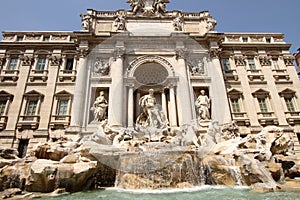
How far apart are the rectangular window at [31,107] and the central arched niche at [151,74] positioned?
366 inches

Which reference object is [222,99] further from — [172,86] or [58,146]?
[58,146]

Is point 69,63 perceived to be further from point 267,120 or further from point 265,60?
point 265,60

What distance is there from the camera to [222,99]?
51.6ft

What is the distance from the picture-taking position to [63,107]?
16.1 m

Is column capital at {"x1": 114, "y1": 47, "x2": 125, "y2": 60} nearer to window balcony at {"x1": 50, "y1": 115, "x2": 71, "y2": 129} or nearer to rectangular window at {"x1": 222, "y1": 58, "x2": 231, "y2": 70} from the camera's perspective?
window balcony at {"x1": 50, "y1": 115, "x2": 71, "y2": 129}

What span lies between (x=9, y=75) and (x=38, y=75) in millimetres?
2601

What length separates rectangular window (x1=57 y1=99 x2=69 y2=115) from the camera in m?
15.9

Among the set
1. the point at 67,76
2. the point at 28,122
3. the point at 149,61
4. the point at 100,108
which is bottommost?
the point at 28,122

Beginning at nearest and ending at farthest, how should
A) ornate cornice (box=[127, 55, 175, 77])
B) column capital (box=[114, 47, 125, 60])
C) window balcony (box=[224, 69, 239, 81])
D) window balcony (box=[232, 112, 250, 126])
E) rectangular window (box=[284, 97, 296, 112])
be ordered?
window balcony (box=[232, 112, 250, 126]), ornate cornice (box=[127, 55, 175, 77]), column capital (box=[114, 47, 125, 60]), rectangular window (box=[284, 97, 296, 112]), window balcony (box=[224, 69, 239, 81])

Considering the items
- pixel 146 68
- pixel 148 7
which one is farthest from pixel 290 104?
pixel 148 7

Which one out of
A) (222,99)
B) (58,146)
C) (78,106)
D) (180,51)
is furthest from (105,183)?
(180,51)

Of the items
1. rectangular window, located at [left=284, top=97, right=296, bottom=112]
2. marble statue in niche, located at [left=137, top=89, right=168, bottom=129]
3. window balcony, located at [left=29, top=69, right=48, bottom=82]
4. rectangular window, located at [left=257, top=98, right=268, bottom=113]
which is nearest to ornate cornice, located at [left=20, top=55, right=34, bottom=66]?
window balcony, located at [left=29, top=69, right=48, bottom=82]

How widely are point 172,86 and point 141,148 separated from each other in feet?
24.7

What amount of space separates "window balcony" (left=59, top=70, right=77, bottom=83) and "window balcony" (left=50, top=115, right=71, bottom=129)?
3547mm
